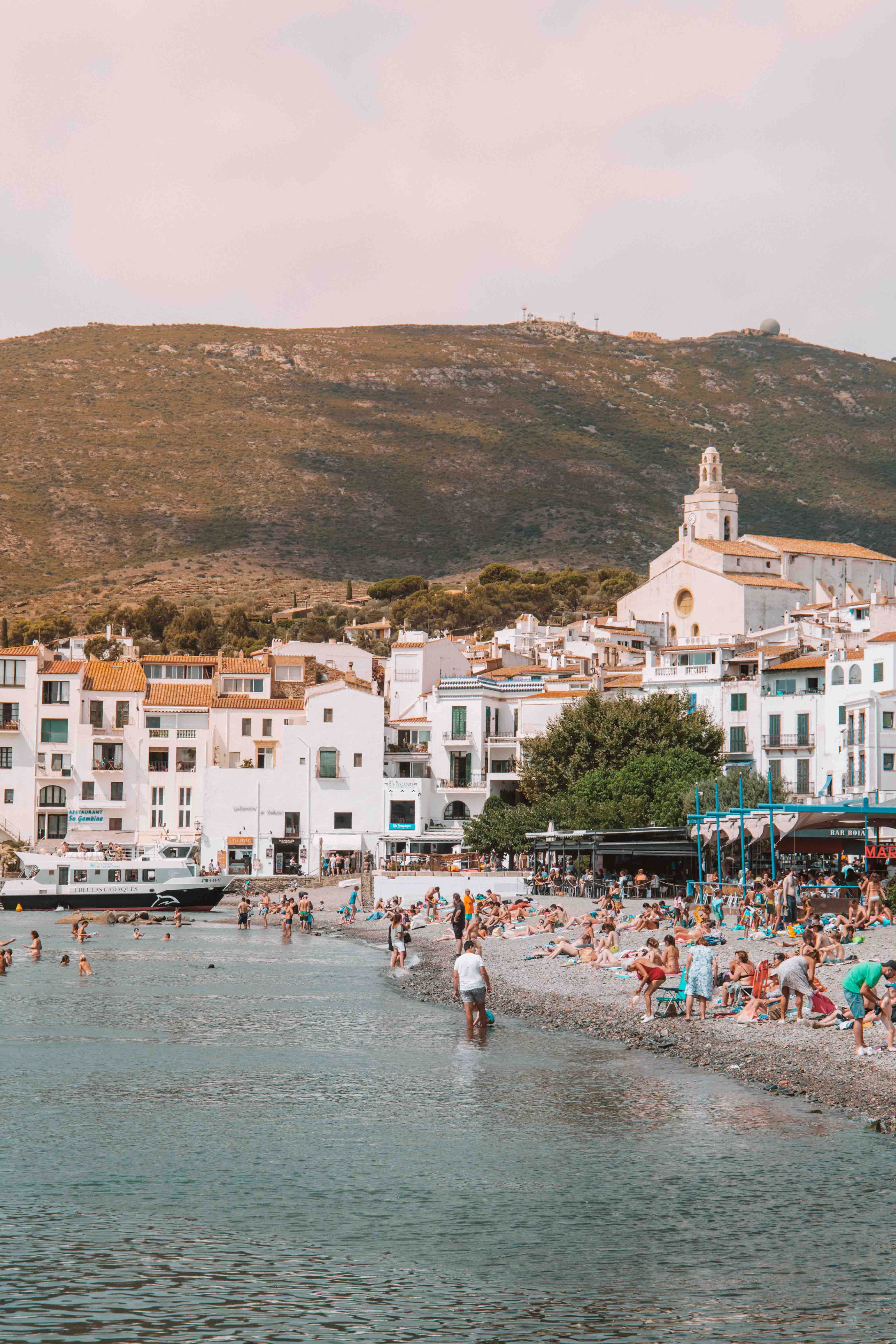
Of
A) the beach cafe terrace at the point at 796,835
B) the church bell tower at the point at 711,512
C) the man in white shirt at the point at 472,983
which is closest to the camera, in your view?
the man in white shirt at the point at 472,983

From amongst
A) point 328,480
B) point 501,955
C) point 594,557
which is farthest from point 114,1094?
point 328,480

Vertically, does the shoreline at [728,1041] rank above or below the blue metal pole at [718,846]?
below

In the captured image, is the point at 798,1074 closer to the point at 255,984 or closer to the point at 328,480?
the point at 255,984

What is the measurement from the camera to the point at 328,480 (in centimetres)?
17712

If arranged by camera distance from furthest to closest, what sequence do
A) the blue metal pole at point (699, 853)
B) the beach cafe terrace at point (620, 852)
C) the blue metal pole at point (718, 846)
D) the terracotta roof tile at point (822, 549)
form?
the terracotta roof tile at point (822, 549) < the beach cafe terrace at point (620, 852) < the blue metal pole at point (699, 853) < the blue metal pole at point (718, 846)

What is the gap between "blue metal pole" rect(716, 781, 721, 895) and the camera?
49.2 m

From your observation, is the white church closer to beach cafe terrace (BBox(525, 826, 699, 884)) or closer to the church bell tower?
the church bell tower

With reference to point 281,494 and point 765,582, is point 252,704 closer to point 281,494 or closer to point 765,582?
point 765,582

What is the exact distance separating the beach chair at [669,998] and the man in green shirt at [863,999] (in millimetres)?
5849

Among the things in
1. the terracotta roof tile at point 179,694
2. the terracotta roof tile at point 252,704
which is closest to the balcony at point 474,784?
the terracotta roof tile at point 252,704

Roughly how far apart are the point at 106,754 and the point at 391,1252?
68.3m

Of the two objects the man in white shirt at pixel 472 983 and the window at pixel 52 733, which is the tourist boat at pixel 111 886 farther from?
the man in white shirt at pixel 472 983

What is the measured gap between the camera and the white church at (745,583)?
9662cm

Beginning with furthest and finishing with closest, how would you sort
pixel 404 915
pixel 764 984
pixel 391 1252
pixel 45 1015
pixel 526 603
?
pixel 526 603 → pixel 404 915 → pixel 45 1015 → pixel 764 984 → pixel 391 1252
